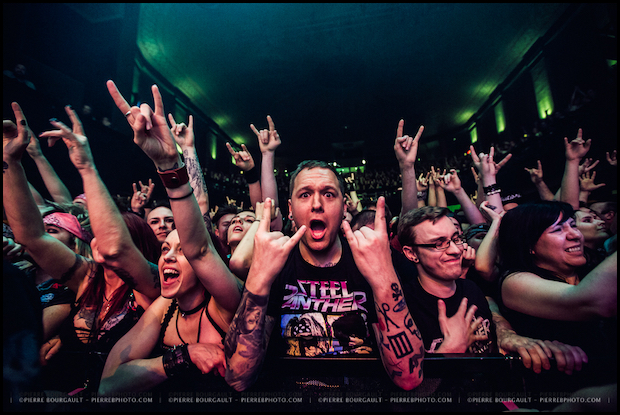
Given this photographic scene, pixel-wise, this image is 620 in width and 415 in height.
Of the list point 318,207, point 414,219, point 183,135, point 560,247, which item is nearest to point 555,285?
point 560,247

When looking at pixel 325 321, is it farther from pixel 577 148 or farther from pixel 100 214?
pixel 577 148

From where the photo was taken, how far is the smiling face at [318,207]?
68.6 inches

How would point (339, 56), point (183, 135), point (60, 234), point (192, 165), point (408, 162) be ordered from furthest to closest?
Result: point (339, 56), point (408, 162), point (183, 135), point (192, 165), point (60, 234)

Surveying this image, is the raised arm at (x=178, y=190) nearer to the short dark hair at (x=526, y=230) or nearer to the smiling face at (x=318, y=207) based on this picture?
the smiling face at (x=318, y=207)

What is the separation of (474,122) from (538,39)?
4.44m

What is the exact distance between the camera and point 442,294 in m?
1.73

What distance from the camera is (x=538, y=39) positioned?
788 cm

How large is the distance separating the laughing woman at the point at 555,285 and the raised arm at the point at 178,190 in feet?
6.17

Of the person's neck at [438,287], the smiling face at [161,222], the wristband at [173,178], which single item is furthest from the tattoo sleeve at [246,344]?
the smiling face at [161,222]

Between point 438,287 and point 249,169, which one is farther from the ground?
point 249,169

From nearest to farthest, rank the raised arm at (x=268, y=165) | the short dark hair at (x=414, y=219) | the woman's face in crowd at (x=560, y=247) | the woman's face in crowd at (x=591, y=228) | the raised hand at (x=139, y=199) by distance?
1. the woman's face in crowd at (x=560, y=247)
2. the short dark hair at (x=414, y=219)
3. the woman's face in crowd at (x=591, y=228)
4. the raised arm at (x=268, y=165)
5. the raised hand at (x=139, y=199)

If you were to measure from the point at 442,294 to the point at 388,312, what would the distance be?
0.68m

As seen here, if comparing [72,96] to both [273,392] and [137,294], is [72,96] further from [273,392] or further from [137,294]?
[273,392]

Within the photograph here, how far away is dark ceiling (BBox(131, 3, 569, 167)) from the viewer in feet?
23.1
